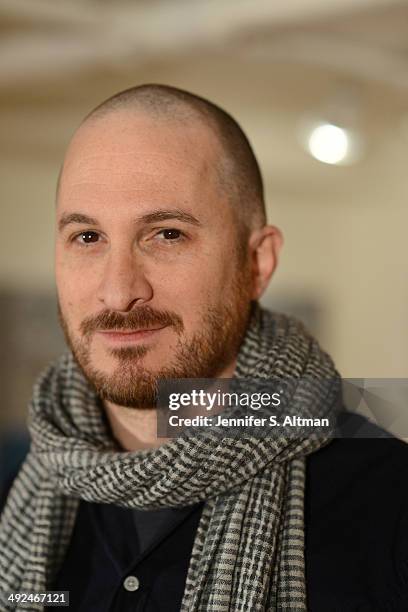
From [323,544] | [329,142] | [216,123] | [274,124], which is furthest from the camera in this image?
[274,124]

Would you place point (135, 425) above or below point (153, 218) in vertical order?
below

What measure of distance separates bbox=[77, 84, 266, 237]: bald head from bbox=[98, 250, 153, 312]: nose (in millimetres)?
162

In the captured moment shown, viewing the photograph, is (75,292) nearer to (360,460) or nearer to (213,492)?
(213,492)

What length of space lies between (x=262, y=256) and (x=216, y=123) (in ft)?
0.61

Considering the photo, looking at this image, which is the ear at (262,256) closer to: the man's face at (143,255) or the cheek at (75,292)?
the man's face at (143,255)

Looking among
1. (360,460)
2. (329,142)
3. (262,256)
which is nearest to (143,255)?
(262,256)

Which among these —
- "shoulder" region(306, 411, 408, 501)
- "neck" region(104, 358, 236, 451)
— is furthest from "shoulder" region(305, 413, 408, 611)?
"neck" region(104, 358, 236, 451)

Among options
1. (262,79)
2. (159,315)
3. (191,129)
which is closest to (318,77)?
(262,79)

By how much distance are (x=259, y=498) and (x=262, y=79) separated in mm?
1833

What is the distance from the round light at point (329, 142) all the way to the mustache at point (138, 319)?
143cm

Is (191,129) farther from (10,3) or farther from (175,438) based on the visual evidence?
(10,3)

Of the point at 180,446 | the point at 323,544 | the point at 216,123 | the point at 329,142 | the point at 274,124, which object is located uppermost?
the point at 274,124

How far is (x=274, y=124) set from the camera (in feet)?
9.43

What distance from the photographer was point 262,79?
2377 millimetres
